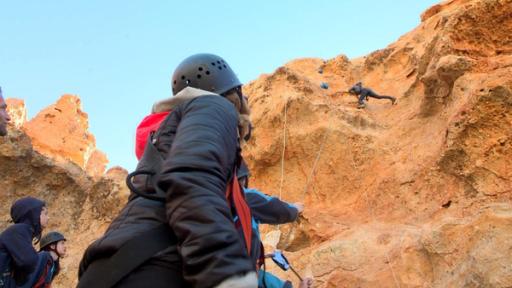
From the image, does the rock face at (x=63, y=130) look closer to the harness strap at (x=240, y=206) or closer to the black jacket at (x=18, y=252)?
the black jacket at (x=18, y=252)

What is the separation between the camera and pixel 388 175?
795cm

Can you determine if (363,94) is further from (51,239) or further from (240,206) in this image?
(240,206)

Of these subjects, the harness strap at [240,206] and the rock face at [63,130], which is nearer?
the harness strap at [240,206]

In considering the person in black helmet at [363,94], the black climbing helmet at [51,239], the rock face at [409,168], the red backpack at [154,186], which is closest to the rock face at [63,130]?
the person in black helmet at [363,94]

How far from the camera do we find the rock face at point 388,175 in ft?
15.4

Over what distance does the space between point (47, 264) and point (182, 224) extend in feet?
12.5

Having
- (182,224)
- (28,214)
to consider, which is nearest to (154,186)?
(182,224)

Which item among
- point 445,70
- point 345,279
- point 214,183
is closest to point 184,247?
point 214,183

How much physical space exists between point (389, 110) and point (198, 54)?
1001 cm

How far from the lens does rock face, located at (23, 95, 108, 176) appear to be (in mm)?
25172

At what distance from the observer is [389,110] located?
466 inches

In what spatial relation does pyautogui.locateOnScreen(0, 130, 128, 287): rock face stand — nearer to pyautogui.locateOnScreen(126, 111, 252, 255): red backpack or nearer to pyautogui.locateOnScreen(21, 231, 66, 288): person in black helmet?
pyautogui.locateOnScreen(21, 231, 66, 288): person in black helmet

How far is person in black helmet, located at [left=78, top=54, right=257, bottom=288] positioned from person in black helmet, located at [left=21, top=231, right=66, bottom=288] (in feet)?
10.1

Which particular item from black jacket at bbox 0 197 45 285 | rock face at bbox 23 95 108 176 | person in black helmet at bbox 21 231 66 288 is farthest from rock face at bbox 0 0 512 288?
rock face at bbox 23 95 108 176
